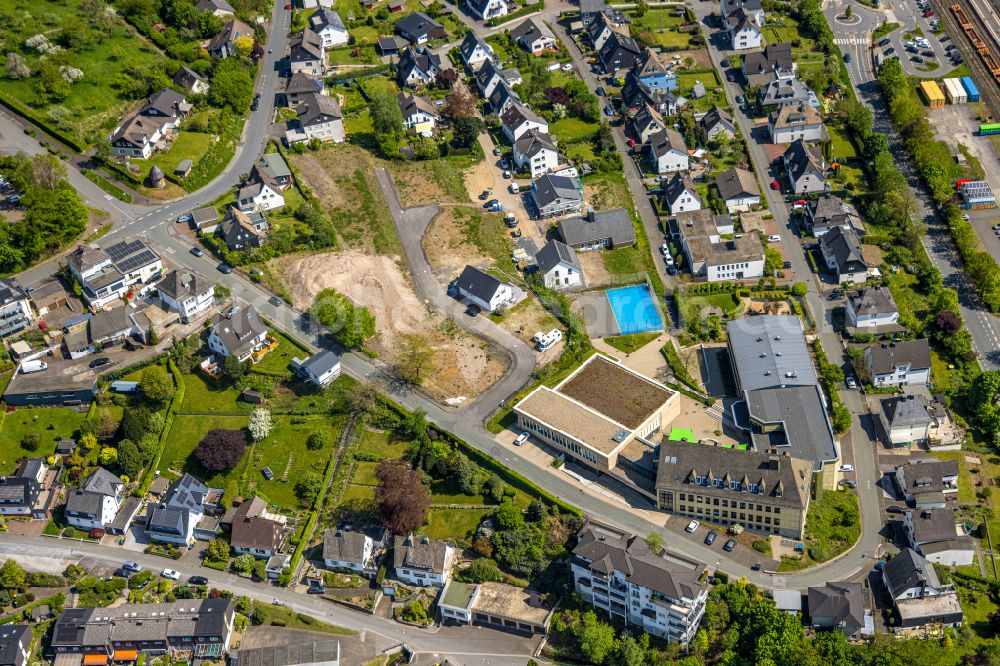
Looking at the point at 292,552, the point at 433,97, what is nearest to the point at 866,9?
the point at 433,97

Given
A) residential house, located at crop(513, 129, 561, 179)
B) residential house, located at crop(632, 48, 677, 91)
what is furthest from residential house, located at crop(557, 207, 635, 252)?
residential house, located at crop(632, 48, 677, 91)

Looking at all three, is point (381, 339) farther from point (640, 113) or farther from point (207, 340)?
point (640, 113)

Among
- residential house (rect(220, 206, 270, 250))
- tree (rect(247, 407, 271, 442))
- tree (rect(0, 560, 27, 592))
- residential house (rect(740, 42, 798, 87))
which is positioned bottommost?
tree (rect(0, 560, 27, 592))

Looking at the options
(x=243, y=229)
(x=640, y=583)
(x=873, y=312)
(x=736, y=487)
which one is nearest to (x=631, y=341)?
(x=736, y=487)

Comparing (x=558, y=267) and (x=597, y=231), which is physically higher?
(x=558, y=267)

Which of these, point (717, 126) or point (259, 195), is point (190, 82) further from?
point (717, 126)

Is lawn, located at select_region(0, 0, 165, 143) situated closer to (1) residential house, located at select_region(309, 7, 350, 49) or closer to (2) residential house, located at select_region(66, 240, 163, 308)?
(1) residential house, located at select_region(309, 7, 350, 49)
